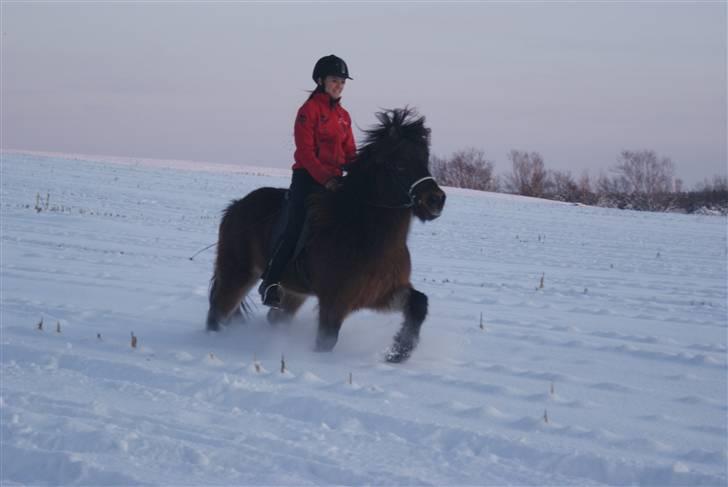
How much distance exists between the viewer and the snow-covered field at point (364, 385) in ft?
13.9

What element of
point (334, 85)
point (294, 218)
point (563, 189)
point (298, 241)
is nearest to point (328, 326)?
point (298, 241)

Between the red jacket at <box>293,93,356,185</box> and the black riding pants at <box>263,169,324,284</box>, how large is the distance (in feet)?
0.38

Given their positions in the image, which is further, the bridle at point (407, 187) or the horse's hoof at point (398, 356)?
the horse's hoof at point (398, 356)

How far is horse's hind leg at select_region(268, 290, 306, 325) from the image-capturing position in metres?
7.99

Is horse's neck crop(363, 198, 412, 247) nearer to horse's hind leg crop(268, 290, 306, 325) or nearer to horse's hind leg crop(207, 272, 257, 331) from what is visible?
horse's hind leg crop(268, 290, 306, 325)

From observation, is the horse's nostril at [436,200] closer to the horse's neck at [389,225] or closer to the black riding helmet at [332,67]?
the horse's neck at [389,225]

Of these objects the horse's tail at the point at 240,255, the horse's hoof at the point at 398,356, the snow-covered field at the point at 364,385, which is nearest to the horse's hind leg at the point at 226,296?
the horse's tail at the point at 240,255

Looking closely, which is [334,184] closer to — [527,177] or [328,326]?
[328,326]

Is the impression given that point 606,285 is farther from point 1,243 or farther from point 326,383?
point 1,243

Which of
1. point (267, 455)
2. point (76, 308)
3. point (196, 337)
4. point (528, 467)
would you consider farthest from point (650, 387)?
point (76, 308)

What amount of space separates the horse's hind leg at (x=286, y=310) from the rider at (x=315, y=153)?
28.3 inches

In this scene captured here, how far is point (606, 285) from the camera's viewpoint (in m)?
11.6

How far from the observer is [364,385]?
579 centimetres

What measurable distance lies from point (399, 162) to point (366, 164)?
367mm
